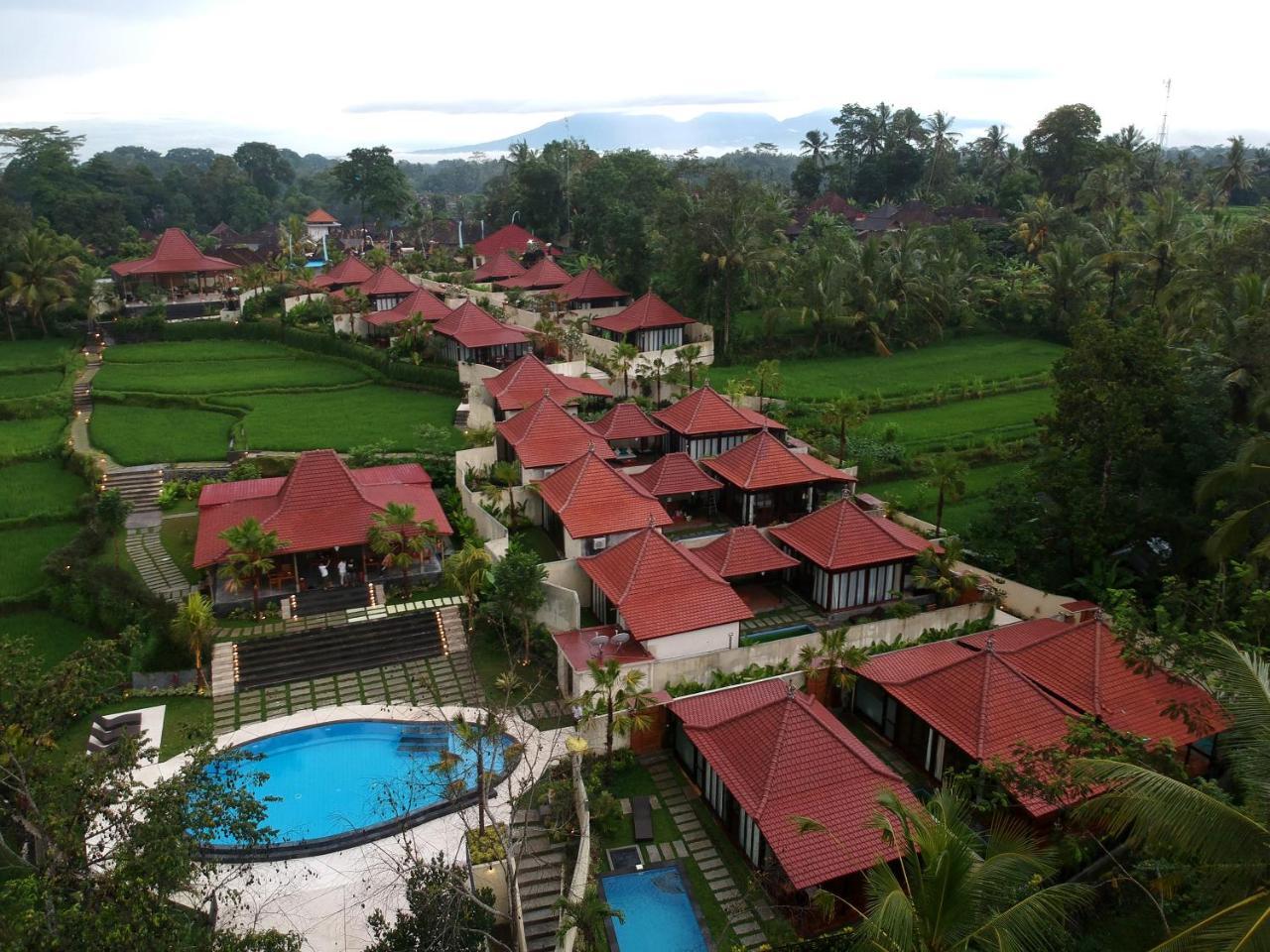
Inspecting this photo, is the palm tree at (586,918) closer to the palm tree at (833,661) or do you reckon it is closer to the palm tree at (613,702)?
the palm tree at (613,702)

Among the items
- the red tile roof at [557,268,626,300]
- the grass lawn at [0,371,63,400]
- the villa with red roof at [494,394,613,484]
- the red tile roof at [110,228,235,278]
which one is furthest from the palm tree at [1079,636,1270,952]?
the red tile roof at [110,228,235,278]

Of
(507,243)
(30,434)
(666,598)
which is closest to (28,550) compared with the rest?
(30,434)

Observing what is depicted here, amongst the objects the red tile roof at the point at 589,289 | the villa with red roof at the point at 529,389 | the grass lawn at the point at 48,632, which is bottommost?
the grass lawn at the point at 48,632

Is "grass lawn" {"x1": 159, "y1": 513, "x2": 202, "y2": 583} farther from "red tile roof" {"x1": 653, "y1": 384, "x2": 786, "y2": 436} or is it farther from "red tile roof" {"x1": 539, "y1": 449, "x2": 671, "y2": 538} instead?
"red tile roof" {"x1": 653, "y1": 384, "x2": 786, "y2": 436}

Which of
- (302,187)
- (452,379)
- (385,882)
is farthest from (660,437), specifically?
(302,187)

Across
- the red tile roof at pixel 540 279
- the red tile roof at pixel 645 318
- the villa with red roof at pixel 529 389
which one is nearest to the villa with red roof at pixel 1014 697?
the villa with red roof at pixel 529 389

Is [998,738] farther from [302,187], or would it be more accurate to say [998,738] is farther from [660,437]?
[302,187]

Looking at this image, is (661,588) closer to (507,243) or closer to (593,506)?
(593,506)
